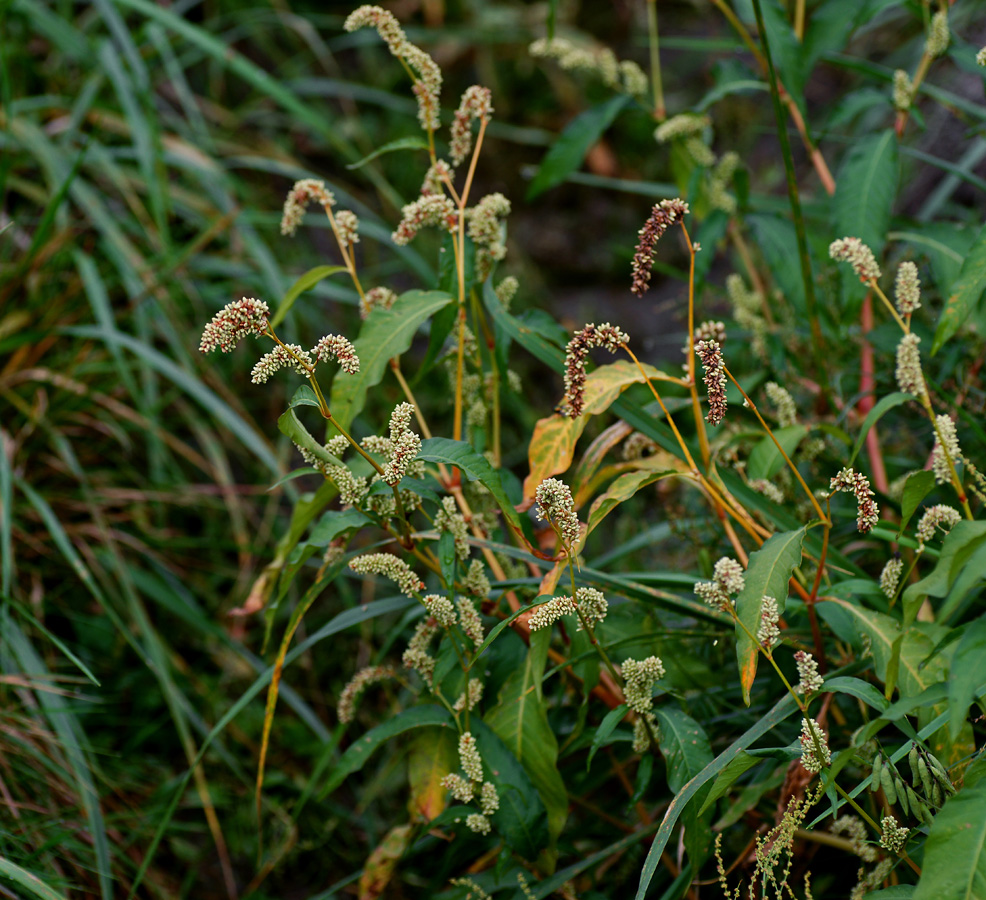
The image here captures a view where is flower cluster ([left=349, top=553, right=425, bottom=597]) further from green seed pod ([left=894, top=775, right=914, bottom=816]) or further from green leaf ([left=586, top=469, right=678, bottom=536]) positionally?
green seed pod ([left=894, top=775, right=914, bottom=816])

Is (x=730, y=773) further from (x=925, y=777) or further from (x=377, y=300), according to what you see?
(x=377, y=300)

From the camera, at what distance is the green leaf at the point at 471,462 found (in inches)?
37.6

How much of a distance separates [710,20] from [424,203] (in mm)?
2844

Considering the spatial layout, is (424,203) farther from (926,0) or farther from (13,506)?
(13,506)

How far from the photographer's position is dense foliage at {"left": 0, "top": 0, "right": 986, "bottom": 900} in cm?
101

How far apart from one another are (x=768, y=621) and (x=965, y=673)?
0.21m

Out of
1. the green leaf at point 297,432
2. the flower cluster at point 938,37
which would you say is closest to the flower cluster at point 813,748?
the green leaf at point 297,432

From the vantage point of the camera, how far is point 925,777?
2.89 feet

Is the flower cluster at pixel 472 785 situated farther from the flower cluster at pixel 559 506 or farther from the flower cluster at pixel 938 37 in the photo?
the flower cluster at pixel 938 37

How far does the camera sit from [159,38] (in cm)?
237

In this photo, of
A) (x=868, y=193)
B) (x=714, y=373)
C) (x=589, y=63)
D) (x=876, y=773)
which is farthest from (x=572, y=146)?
(x=876, y=773)

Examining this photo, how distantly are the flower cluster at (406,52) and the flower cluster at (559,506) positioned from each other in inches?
20.5

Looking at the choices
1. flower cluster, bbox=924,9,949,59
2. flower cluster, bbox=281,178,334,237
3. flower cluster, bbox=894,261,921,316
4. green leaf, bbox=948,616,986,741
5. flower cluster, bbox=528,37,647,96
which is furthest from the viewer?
flower cluster, bbox=528,37,647,96

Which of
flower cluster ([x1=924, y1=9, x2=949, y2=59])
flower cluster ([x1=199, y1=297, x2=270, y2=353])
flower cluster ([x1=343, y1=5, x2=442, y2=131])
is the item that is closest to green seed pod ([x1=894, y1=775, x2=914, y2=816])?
flower cluster ([x1=199, y1=297, x2=270, y2=353])
